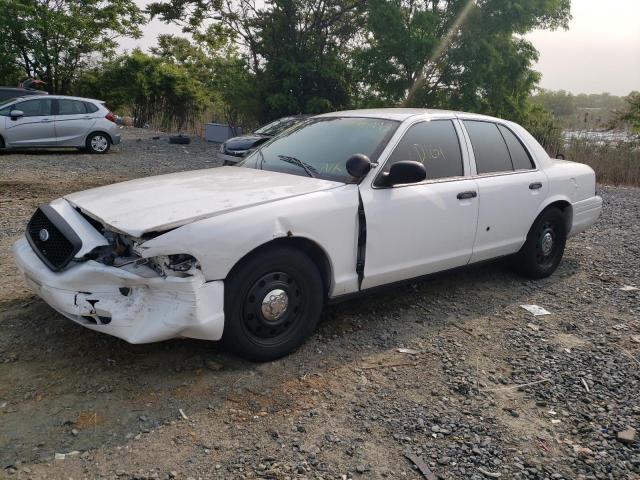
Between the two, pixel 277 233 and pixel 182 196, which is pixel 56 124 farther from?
pixel 277 233

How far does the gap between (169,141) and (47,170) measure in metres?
8.03

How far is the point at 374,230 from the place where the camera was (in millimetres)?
3717

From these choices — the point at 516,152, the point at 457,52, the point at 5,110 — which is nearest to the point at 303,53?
the point at 457,52

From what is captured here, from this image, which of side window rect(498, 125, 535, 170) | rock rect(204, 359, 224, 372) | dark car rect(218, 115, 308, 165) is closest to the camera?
rock rect(204, 359, 224, 372)

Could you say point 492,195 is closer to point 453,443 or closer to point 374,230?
point 374,230

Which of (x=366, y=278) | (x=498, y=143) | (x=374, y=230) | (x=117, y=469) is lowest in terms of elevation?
(x=117, y=469)

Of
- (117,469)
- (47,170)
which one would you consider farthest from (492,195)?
(47,170)

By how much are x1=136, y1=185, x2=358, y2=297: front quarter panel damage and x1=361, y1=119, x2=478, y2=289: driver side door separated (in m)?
0.16

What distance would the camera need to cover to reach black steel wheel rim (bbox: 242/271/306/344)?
3.27 m

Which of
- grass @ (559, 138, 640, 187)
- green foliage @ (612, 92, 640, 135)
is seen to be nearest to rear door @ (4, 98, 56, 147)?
grass @ (559, 138, 640, 187)

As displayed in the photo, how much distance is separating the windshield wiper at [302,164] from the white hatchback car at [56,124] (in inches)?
436

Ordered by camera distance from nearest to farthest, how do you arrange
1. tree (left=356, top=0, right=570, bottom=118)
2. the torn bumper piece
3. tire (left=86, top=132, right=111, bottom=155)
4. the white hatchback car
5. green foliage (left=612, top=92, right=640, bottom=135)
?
the torn bumper piece < the white hatchback car < tire (left=86, top=132, right=111, bottom=155) < tree (left=356, top=0, right=570, bottom=118) < green foliage (left=612, top=92, right=640, bottom=135)

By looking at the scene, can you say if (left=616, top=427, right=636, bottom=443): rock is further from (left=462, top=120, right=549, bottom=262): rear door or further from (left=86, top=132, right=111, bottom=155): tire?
(left=86, top=132, right=111, bottom=155): tire

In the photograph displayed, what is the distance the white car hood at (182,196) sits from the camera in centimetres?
304
